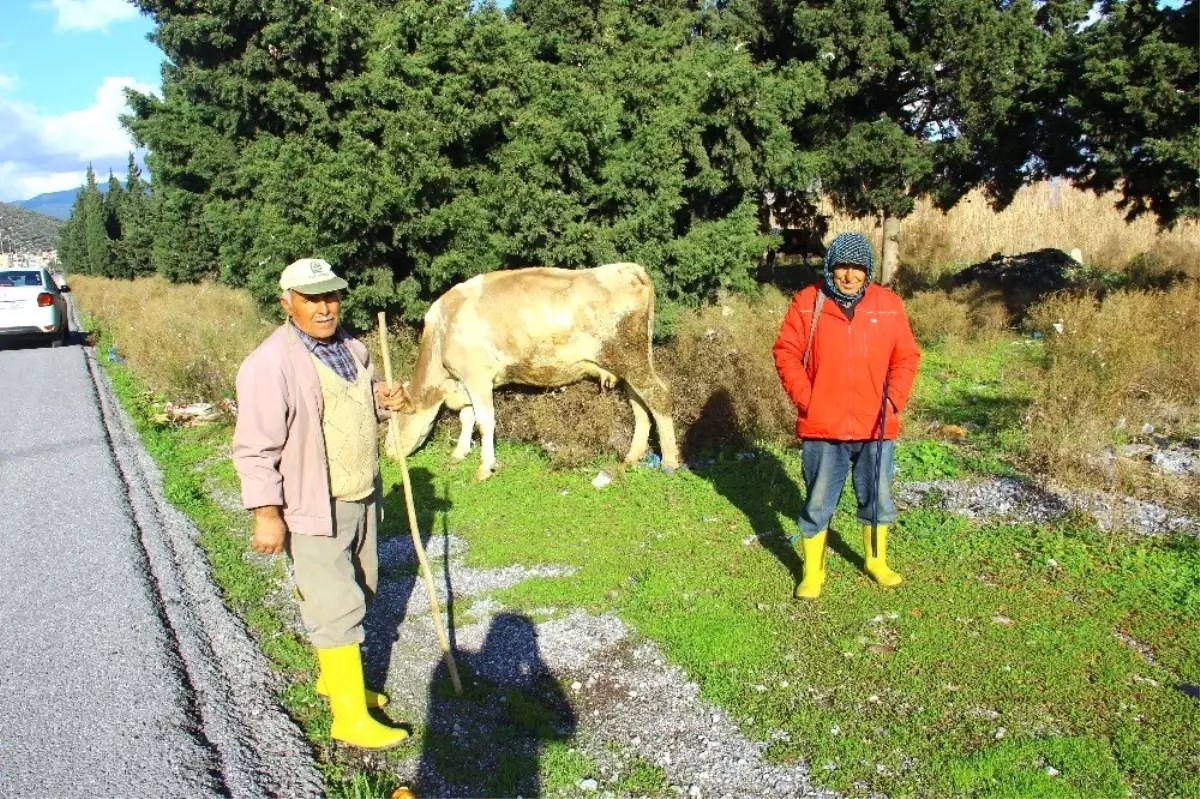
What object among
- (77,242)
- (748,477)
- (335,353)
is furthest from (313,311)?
(77,242)

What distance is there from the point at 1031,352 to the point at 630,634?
1006 cm

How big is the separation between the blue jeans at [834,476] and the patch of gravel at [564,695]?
4.39 feet

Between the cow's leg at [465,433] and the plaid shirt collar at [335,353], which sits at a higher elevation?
the plaid shirt collar at [335,353]

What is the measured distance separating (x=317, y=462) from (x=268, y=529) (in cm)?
36

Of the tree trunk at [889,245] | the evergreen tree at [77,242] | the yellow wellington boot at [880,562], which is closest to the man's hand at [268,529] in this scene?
the yellow wellington boot at [880,562]

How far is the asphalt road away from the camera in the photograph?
3877 mm

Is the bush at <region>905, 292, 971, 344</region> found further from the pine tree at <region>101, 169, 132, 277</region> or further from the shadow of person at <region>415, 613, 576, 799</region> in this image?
the pine tree at <region>101, 169, 132, 277</region>

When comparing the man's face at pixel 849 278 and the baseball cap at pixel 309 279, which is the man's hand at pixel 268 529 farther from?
the man's face at pixel 849 278

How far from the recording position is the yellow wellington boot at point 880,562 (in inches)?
223

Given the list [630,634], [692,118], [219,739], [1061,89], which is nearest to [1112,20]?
[1061,89]

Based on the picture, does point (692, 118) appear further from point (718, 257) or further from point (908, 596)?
point (908, 596)

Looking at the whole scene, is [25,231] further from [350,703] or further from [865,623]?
[865,623]

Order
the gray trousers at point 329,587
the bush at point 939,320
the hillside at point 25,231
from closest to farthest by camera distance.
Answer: the gray trousers at point 329,587 → the bush at point 939,320 → the hillside at point 25,231

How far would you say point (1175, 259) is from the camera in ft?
63.8
